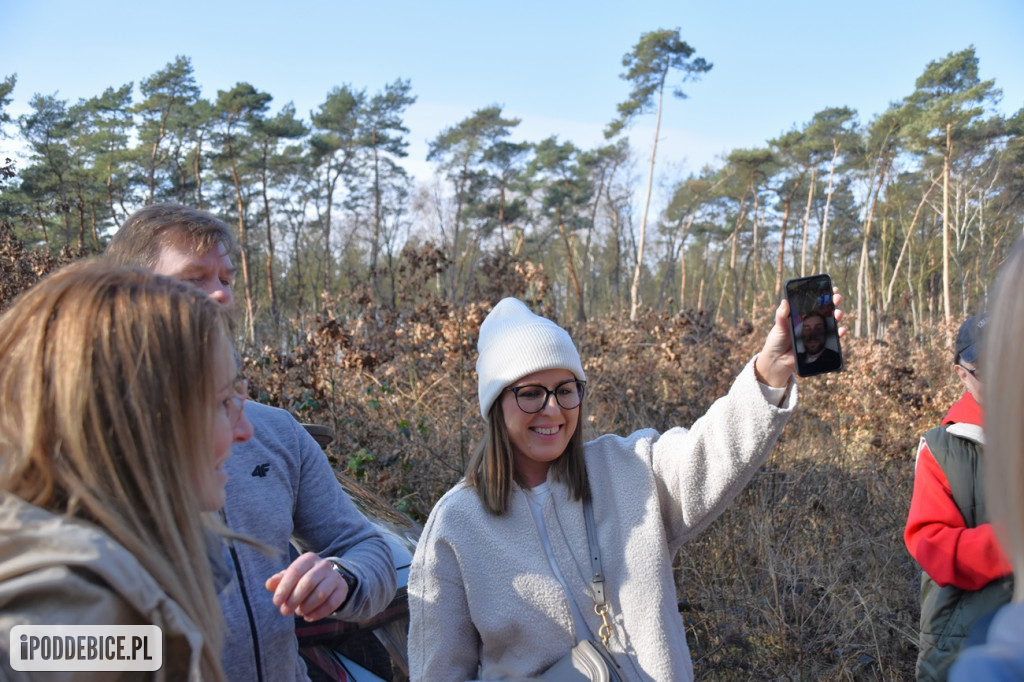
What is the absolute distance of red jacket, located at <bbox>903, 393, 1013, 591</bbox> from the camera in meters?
2.19

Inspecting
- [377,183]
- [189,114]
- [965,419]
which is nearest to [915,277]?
[377,183]

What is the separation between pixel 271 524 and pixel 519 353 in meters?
0.73

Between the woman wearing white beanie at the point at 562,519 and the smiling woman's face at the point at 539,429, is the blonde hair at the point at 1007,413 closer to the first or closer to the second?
the woman wearing white beanie at the point at 562,519

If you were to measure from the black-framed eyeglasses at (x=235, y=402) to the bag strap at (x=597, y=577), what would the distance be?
90 cm

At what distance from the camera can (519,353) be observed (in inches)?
81.0

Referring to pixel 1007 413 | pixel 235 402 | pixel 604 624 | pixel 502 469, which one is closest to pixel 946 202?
pixel 502 469

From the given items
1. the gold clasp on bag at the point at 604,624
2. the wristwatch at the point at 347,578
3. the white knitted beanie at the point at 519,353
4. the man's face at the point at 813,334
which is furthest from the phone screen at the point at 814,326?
the wristwatch at the point at 347,578

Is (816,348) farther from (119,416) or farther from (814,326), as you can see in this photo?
(119,416)

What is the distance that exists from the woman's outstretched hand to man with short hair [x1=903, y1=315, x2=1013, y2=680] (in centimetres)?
69

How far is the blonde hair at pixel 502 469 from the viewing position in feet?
6.45

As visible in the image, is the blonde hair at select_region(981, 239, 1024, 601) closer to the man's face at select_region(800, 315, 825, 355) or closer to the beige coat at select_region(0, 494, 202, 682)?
the man's face at select_region(800, 315, 825, 355)

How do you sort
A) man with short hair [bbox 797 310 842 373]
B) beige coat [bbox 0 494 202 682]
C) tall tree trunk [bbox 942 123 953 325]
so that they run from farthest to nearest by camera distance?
tall tree trunk [bbox 942 123 953 325], man with short hair [bbox 797 310 842 373], beige coat [bbox 0 494 202 682]

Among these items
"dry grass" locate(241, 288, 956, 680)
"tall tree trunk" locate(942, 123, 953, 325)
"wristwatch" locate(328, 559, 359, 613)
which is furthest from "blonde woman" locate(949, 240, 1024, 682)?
"tall tree trunk" locate(942, 123, 953, 325)

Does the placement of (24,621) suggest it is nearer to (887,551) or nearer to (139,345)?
(139,345)
